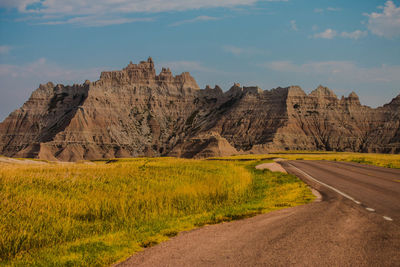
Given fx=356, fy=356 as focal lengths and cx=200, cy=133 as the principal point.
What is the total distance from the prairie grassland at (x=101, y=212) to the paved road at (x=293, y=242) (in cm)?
Answer: 97

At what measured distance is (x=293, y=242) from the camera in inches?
278

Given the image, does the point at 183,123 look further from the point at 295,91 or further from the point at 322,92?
the point at 322,92

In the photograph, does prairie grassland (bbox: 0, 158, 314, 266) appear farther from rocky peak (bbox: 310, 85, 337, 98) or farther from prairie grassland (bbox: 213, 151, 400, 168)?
rocky peak (bbox: 310, 85, 337, 98)

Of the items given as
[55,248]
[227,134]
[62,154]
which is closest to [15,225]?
[55,248]

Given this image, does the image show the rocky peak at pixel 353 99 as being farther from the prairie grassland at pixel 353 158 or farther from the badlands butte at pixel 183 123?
the prairie grassland at pixel 353 158

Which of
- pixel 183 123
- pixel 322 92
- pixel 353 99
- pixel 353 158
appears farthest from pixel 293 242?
pixel 183 123

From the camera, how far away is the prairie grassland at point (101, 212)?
795 cm

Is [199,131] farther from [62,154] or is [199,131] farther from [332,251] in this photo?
[332,251]

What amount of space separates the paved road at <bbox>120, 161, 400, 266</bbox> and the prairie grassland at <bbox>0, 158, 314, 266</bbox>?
38.1 inches

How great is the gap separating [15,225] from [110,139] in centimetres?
15833

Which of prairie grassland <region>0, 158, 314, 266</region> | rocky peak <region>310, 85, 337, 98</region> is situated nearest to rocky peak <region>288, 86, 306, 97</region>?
rocky peak <region>310, 85, 337, 98</region>

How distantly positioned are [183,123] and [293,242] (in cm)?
18216

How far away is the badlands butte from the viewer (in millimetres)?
146375

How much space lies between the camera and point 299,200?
44.2 feet
